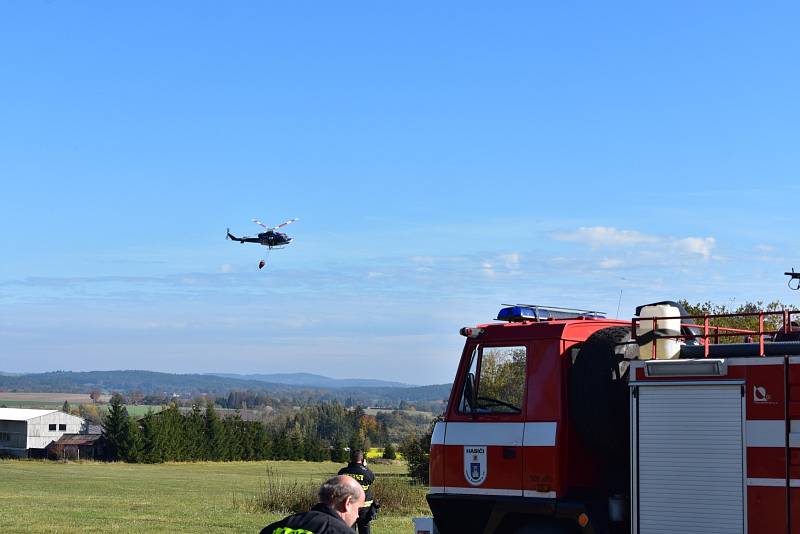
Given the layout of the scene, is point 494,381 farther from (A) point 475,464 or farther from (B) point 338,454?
(B) point 338,454

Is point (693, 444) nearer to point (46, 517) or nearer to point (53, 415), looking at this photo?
point (46, 517)

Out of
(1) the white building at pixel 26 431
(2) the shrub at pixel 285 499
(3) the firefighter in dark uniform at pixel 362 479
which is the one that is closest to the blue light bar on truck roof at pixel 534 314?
(3) the firefighter in dark uniform at pixel 362 479

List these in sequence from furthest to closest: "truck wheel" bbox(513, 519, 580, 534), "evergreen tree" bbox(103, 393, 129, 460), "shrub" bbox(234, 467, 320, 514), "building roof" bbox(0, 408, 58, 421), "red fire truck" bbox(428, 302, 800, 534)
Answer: "building roof" bbox(0, 408, 58, 421), "evergreen tree" bbox(103, 393, 129, 460), "shrub" bbox(234, 467, 320, 514), "truck wheel" bbox(513, 519, 580, 534), "red fire truck" bbox(428, 302, 800, 534)

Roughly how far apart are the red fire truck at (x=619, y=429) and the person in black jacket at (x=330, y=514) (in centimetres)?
498

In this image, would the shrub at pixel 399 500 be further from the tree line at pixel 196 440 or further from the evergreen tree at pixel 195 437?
the evergreen tree at pixel 195 437

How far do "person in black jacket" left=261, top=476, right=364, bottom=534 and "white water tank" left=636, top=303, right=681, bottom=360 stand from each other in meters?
5.41

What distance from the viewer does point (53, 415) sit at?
134m

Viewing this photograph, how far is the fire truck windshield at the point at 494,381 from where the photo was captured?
1153 centimetres

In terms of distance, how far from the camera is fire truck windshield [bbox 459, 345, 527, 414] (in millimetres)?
11531

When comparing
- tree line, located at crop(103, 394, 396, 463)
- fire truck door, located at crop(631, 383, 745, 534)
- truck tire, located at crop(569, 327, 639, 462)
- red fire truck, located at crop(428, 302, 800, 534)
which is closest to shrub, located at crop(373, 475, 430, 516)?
red fire truck, located at crop(428, 302, 800, 534)

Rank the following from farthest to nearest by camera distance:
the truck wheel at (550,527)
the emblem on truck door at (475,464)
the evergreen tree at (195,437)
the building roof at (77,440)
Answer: the building roof at (77,440) → the evergreen tree at (195,437) → the emblem on truck door at (475,464) → the truck wheel at (550,527)

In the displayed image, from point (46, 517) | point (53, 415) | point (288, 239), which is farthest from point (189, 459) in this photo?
point (46, 517)

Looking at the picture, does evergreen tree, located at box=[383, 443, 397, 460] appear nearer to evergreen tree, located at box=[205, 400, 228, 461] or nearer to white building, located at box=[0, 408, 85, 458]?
evergreen tree, located at box=[205, 400, 228, 461]

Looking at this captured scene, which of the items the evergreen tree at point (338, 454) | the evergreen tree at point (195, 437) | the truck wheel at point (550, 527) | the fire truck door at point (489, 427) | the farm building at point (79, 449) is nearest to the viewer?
the truck wheel at point (550, 527)
